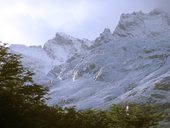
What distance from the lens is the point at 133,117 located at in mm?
63531

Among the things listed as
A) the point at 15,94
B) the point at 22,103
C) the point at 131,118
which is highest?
the point at 15,94

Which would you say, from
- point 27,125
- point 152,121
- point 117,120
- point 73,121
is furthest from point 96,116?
point 27,125

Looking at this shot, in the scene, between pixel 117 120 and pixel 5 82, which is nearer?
pixel 5 82

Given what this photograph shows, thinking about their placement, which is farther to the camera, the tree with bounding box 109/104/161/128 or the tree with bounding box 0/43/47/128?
the tree with bounding box 109/104/161/128

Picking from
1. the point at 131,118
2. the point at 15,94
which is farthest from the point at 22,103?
the point at 131,118

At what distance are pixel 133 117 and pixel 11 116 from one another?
36.8 meters

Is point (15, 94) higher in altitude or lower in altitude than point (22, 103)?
higher

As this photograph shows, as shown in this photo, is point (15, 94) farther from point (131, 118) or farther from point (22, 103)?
point (131, 118)

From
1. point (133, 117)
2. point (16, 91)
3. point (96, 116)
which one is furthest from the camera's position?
point (133, 117)

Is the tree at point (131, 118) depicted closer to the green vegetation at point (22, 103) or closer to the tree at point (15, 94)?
the green vegetation at point (22, 103)

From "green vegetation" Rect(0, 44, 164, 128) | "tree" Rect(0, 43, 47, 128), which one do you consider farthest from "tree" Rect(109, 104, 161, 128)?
"tree" Rect(0, 43, 47, 128)

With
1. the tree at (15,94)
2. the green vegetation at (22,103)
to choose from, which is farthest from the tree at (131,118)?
the tree at (15,94)

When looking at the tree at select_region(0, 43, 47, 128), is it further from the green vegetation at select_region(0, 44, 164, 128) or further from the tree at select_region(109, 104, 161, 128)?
the tree at select_region(109, 104, 161, 128)

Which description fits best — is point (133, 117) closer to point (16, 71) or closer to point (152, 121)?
point (152, 121)
